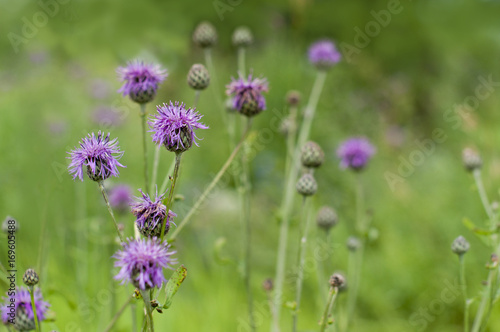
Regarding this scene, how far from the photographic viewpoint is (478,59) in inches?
191

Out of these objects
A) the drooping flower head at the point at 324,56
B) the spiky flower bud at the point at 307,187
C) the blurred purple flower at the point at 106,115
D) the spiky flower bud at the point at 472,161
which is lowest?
the spiky flower bud at the point at 307,187

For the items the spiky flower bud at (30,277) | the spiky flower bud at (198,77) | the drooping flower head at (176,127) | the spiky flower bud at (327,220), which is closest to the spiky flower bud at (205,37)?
the spiky flower bud at (198,77)

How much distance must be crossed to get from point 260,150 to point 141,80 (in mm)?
1827

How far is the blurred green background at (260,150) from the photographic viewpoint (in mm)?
1970

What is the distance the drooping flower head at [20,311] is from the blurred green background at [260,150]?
3.6 inches

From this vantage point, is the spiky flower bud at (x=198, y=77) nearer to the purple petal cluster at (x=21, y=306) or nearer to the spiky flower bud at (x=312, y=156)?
the spiky flower bud at (x=312, y=156)

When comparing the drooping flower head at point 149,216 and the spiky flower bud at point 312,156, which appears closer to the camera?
the drooping flower head at point 149,216

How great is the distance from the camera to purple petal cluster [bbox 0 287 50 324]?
896 mm

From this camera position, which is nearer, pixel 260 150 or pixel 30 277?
pixel 30 277

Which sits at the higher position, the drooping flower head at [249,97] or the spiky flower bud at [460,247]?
the drooping flower head at [249,97]

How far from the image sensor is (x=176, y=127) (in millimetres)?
780

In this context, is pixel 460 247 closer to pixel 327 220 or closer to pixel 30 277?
pixel 327 220

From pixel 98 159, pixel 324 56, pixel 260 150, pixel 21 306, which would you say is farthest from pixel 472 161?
pixel 260 150

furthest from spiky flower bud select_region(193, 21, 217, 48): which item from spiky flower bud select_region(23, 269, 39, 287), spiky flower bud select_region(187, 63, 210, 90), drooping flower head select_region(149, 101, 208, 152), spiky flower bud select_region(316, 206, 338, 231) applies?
spiky flower bud select_region(23, 269, 39, 287)
